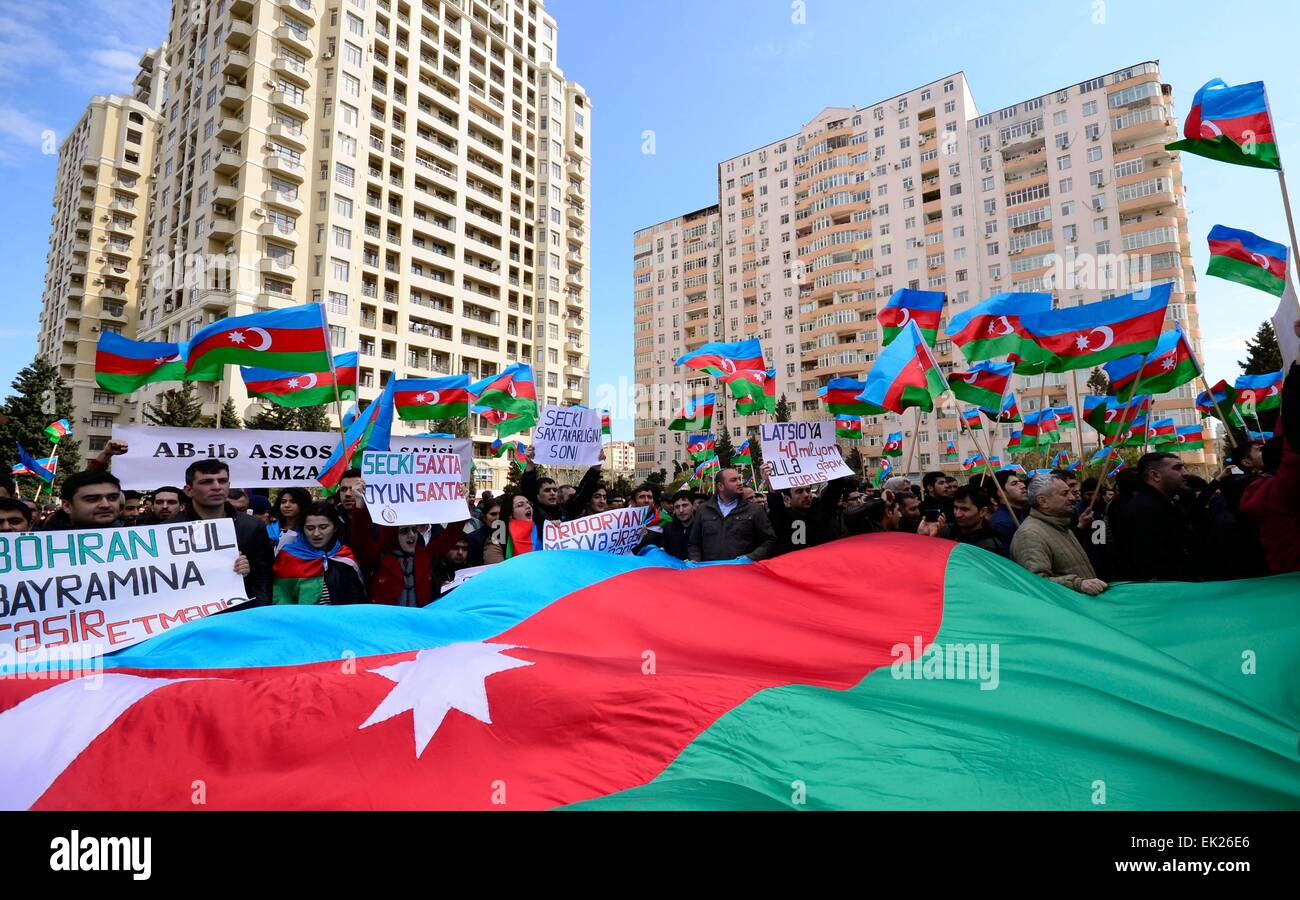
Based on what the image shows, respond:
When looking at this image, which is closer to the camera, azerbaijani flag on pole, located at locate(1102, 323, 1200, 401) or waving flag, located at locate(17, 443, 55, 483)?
azerbaijani flag on pole, located at locate(1102, 323, 1200, 401)

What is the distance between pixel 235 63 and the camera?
48125 millimetres

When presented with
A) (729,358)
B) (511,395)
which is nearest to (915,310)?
(729,358)

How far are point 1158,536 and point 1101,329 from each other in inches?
177

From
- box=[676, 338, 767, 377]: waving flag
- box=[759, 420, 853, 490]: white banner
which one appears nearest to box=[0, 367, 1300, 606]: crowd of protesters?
box=[759, 420, 853, 490]: white banner

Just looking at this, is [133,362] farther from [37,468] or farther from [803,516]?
[803,516]

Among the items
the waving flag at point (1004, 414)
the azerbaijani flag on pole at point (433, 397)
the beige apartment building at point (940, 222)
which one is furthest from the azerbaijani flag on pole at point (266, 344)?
the beige apartment building at point (940, 222)

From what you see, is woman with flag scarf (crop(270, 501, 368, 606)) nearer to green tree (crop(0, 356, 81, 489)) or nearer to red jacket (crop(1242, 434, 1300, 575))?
red jacket (crop(1242, 434, 1300, 575))

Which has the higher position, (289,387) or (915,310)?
(915,310)

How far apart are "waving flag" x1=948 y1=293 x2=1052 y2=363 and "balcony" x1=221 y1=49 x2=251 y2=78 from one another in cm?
5753

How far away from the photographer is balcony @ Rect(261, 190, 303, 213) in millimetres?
46438

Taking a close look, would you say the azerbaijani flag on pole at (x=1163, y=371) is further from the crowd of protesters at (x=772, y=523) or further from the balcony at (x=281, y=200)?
the balcony at (x=281, y=200)

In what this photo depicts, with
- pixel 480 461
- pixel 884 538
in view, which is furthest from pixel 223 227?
pixel 884 538
